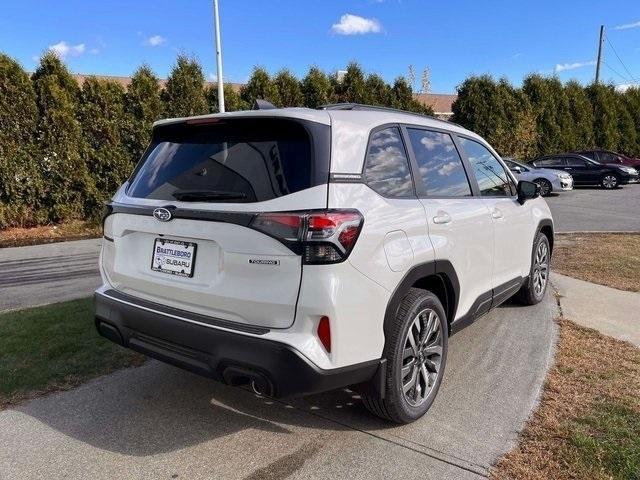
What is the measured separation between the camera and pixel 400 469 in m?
2.77

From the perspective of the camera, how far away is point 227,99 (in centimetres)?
1513

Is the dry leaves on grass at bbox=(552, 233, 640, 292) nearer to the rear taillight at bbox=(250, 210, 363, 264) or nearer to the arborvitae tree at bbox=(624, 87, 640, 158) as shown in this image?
the rear taillight at bbox=(250, 210, 363, 264)

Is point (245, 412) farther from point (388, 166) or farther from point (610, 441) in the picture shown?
point (610, 441)

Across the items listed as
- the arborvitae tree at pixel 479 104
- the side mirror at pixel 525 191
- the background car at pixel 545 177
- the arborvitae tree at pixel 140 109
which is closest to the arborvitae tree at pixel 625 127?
the arborvitae tree at pixel 479 104

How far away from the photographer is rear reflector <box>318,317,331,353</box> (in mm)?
2557

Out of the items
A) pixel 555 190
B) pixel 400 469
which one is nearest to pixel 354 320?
pixel 400 469

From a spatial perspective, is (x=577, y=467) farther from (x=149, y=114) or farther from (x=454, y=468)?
(x=149, y=114)

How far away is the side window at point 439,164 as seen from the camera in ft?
11.5

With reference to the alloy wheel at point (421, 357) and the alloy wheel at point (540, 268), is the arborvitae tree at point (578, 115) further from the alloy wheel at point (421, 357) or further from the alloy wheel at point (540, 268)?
the alloy wheel at point (421, 357)

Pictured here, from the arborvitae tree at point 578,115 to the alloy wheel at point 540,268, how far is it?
23316 mm

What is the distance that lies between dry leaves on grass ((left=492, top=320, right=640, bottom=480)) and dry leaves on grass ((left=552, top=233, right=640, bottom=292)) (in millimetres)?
2349

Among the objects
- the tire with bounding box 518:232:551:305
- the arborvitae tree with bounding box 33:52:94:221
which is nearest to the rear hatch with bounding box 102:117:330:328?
the tire with bounding box 518:232:551:305

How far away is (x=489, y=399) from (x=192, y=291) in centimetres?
209

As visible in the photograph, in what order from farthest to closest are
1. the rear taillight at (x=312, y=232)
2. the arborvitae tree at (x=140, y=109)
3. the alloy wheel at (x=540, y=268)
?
the arborvitae tree at (x=140, y=109)
the alloy wheel at (x=540, y=268)
the rear taillight at (x=312, y=232)
